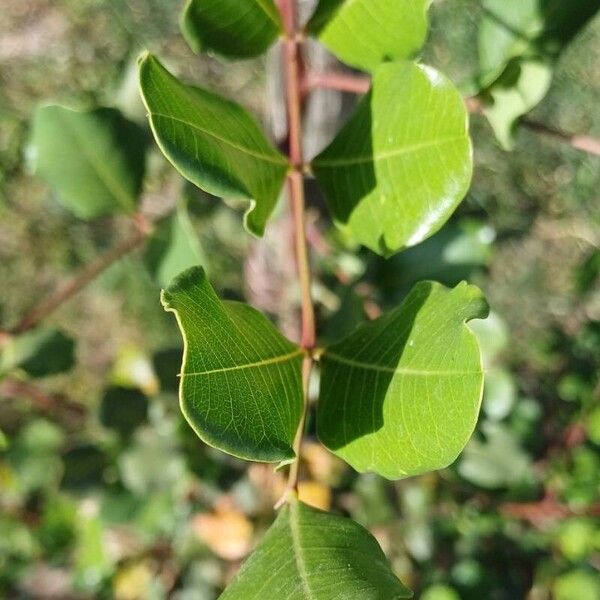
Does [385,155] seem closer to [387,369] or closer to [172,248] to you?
[387,369]

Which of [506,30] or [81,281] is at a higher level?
[506,30]

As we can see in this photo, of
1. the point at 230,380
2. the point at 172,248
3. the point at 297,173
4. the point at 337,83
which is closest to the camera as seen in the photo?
the point at 230,380

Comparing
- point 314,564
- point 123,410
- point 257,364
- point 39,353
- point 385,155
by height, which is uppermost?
point 385,155

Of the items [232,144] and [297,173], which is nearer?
[232,144]

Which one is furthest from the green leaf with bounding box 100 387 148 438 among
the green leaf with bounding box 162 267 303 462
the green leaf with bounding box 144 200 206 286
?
the green leaf with bounding box 162 267 303 462

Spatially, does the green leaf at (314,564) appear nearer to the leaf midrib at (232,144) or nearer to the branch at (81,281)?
the leaf midrib at (232,144)

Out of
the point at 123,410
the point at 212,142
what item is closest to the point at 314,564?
the point at 212,142

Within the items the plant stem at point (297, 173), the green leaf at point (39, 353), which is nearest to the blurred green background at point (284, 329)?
the green leaf at point (39, 353)
